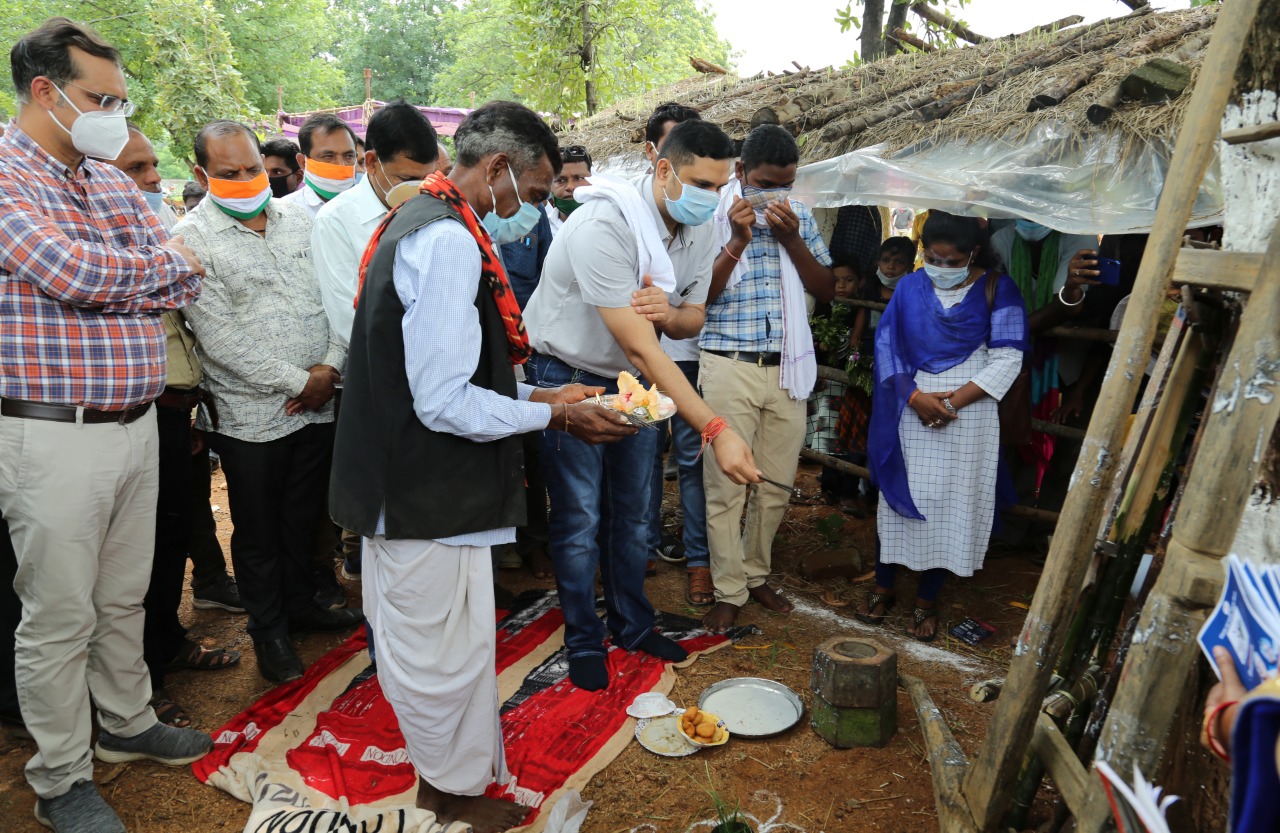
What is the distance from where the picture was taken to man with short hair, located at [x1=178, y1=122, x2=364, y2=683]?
10.8ft

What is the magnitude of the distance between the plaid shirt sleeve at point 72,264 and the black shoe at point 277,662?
5.14 ft

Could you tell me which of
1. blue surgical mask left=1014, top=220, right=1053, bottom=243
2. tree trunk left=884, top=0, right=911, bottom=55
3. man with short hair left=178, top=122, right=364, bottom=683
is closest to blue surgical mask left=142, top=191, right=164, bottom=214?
man with short hair left=178, top=122, right=364, bottom=683

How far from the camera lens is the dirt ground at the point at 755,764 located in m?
2.71

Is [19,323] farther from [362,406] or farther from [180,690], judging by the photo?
[180,690]

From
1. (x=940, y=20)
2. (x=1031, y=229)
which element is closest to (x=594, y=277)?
(x=1031, y=229)

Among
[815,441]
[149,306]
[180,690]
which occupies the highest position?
[149,306]

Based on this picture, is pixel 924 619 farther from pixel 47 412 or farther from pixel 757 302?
pixel 47 412

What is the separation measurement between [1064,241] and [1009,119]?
0.77 metres

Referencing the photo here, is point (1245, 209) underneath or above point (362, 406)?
above

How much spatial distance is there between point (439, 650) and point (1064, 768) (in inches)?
63.2

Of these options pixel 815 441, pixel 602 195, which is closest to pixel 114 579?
pixel 602 195

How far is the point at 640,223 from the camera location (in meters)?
3.10

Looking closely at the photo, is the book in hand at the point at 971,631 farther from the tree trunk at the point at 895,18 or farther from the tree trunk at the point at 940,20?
the tree trunk at the point at 895,18

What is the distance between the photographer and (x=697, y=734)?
305 cm
